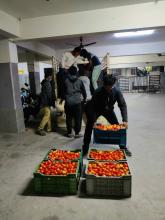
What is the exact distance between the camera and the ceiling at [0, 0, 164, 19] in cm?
340

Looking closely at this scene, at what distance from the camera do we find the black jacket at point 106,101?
3025 millimetres

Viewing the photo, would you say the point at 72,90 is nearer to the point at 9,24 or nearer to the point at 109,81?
the point at 109,81

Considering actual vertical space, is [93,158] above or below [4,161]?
above

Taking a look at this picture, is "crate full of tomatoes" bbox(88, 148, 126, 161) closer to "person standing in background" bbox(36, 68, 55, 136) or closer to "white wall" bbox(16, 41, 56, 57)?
"person standing in background" bbox(36, 68, 55, 136)

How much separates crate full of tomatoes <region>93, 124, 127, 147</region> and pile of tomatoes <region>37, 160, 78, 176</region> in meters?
0.66

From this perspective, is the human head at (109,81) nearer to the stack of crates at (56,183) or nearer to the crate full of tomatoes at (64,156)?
the crate full of tomatoes at (64,156)

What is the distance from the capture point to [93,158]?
2.61 m

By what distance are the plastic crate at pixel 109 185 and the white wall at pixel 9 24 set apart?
3.28m

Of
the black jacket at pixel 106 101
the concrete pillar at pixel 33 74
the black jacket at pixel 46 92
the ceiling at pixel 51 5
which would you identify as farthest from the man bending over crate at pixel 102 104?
the concrete pillar at pixel 33 74

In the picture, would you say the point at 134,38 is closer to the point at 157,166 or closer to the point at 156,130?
the point at 156,130

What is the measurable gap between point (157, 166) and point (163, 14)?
275cm

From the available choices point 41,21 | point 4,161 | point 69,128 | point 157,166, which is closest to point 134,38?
point 41,21

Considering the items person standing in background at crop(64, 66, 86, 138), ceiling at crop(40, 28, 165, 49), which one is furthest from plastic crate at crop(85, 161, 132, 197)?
ceiling at crop(40, 28, 165, 49)

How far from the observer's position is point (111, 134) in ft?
9.64
